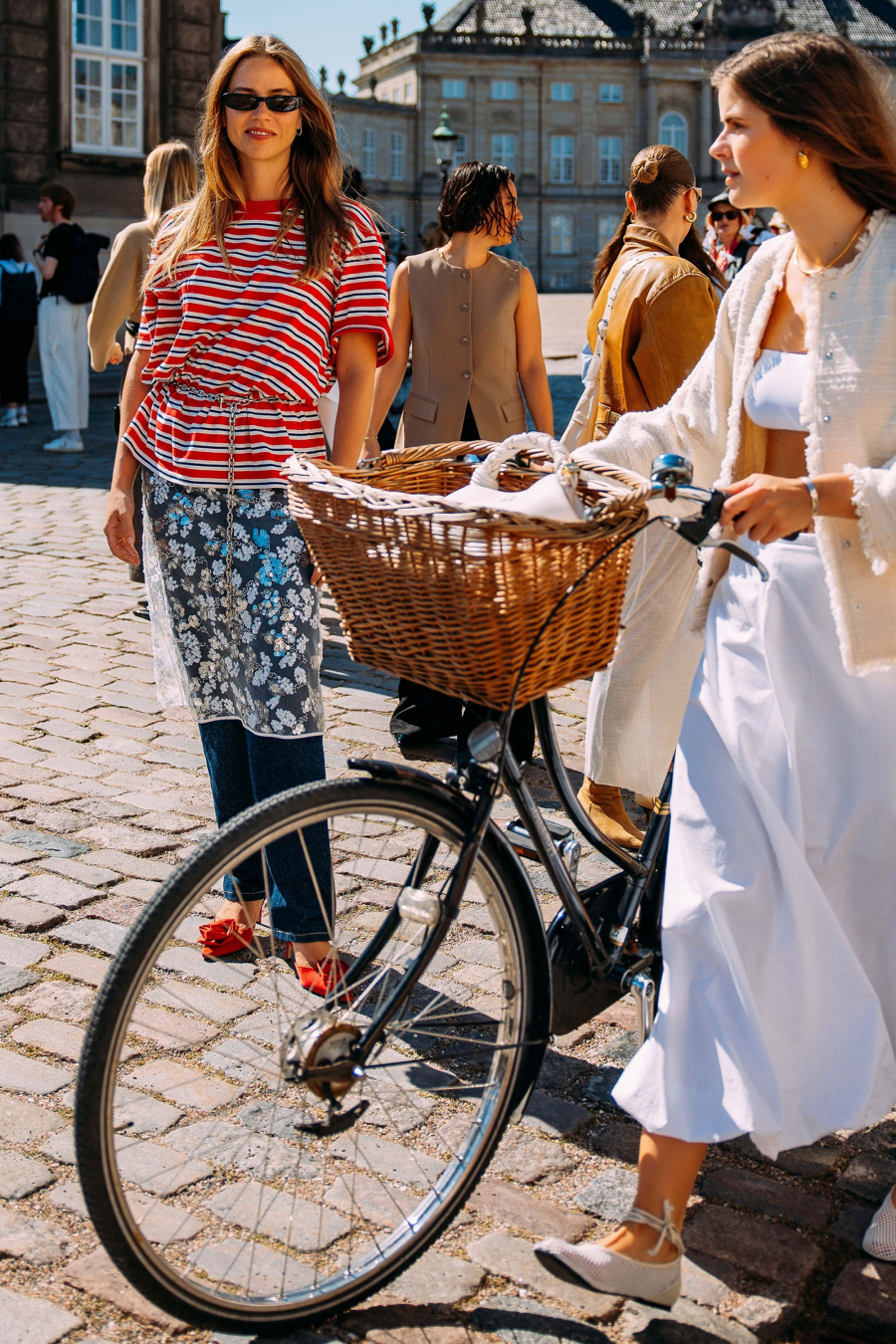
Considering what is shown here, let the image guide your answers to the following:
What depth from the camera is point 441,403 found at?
5586mm

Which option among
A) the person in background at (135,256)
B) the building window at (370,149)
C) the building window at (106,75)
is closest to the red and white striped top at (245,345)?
the person in background at (135,256)

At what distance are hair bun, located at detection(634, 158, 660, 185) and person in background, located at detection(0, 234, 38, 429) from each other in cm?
1165

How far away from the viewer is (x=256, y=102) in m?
3.31

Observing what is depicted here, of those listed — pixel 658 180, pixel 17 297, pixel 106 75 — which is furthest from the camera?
pixel 106 75

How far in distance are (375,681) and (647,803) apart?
2075 mm

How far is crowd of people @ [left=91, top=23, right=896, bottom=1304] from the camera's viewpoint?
240 centimetres

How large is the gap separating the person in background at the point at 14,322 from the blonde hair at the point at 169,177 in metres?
9.27

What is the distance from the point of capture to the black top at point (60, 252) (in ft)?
44.1

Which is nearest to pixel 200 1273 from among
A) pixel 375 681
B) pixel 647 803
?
pixel 647 803

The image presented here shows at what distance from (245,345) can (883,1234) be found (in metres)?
2.23

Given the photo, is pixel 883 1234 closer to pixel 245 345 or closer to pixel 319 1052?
pixel 319 1052

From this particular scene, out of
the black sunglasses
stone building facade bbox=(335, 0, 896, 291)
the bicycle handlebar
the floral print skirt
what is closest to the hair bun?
the black sunglasses

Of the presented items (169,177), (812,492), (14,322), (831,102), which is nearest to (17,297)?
(14,322)

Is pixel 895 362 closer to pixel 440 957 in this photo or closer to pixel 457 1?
pixel 440 957
